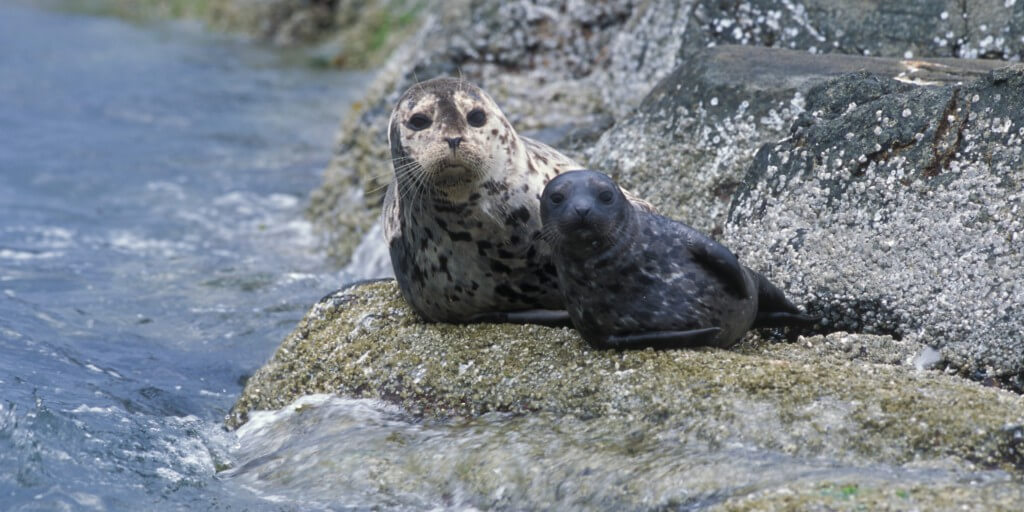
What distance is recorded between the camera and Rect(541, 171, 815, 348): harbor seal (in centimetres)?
472

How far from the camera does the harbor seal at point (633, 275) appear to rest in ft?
15.5

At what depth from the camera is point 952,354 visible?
4.62 meters

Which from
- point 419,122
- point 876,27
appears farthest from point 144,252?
point 876,27

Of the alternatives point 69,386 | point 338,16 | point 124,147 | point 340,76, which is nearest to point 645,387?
point 69,386

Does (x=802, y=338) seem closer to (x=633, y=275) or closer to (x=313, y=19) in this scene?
(x=633, y=275)

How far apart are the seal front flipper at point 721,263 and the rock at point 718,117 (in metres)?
A: 1.11

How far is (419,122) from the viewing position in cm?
521

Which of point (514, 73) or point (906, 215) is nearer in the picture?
point (906, 215)

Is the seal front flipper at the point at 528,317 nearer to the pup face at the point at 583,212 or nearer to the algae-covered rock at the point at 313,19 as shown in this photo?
the pup face at the point at 583,212

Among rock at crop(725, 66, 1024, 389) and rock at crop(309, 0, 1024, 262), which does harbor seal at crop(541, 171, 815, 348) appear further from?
rock at crop(309, 0, 1024, 262)

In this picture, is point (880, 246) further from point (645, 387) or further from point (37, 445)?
point (37, 445)

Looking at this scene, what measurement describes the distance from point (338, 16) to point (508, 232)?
14.6 m

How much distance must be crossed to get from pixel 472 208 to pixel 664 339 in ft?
3.55

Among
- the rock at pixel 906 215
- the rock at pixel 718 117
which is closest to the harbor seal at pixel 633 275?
the rock at pixel 906 215
